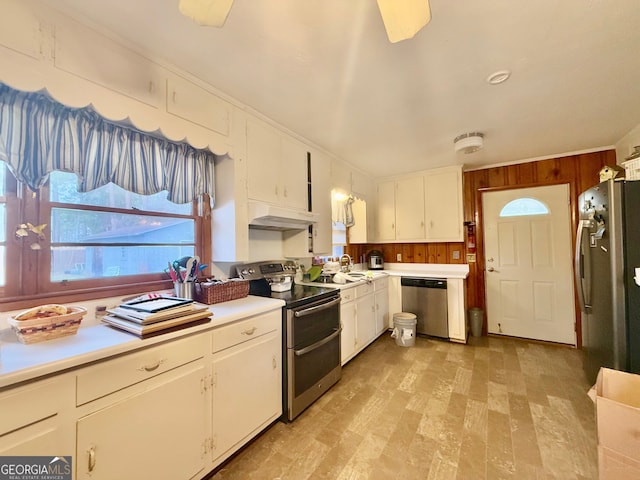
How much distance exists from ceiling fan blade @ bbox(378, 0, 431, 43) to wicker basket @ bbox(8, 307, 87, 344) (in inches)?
70.4

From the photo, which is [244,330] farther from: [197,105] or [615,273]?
[615,273]

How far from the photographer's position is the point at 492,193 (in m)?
3.80

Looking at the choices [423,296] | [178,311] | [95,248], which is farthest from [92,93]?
[423,296]

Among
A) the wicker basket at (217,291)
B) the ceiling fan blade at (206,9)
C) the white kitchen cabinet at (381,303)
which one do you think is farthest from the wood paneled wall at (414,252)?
the ceiling fan blade at (206,9)

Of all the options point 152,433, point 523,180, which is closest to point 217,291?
point 152,433

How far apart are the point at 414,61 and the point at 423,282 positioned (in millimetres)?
2711

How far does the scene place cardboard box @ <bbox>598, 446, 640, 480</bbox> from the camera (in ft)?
3.58

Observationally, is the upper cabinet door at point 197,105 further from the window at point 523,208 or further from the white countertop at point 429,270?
the window at point 523,208

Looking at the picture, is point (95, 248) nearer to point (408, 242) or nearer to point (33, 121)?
point (33, 121)

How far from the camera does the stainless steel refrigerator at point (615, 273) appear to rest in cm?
181

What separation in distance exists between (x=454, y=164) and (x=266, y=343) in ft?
11.1

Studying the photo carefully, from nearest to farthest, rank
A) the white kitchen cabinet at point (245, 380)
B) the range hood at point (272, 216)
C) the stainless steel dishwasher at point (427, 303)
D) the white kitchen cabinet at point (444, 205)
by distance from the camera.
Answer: the white kitchen cabinet at point (245, 380), the range hood at point (272, 216), the stainless steel dishwasher at point (427, 303), the white kitchen cabinet at point (444, 205)

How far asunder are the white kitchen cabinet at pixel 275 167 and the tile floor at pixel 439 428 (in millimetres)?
1791

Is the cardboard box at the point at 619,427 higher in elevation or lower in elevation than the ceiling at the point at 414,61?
lower
